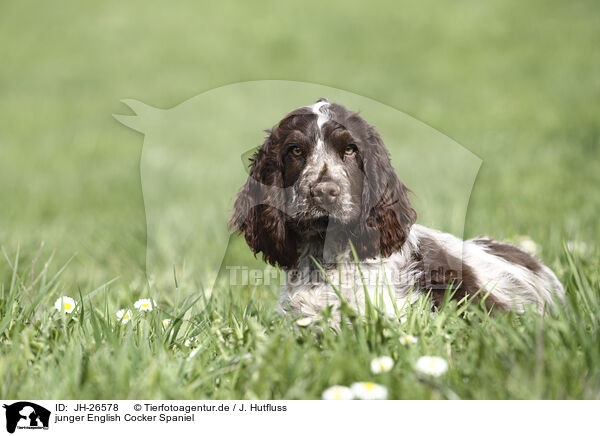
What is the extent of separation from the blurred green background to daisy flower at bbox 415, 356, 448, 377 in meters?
2.69

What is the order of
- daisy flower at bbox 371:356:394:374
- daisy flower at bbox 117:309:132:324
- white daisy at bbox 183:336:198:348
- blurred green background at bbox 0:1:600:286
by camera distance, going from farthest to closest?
1. blurred green background at bbox 0:1:600:286
2. daisy flower at bbox 117:309:132:324
3. white daisy at bbox 183:336:198:348
4. daisy flower at bbox 371:356:394:374

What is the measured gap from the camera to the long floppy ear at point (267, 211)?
329cm

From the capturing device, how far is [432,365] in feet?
7.97

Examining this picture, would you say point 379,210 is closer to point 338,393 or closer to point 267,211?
point 267,211

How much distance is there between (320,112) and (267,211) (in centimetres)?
67

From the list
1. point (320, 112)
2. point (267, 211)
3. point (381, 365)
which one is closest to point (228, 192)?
point (267, 211)

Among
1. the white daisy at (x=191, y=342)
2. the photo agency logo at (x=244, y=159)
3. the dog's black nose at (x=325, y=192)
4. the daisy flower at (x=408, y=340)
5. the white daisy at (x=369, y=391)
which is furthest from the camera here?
the photo agency logo at (x=244, y=159)

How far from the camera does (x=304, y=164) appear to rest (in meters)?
3.08

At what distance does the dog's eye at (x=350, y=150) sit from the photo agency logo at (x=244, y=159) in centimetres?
23

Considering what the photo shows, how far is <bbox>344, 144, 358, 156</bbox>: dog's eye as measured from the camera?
3100 mm

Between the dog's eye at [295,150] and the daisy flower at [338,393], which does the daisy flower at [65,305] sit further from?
the daisy flower at [338,393]

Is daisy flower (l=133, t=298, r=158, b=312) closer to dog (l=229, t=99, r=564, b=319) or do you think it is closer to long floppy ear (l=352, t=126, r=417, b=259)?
dog (l=229, t=99, r=564, b=319)
